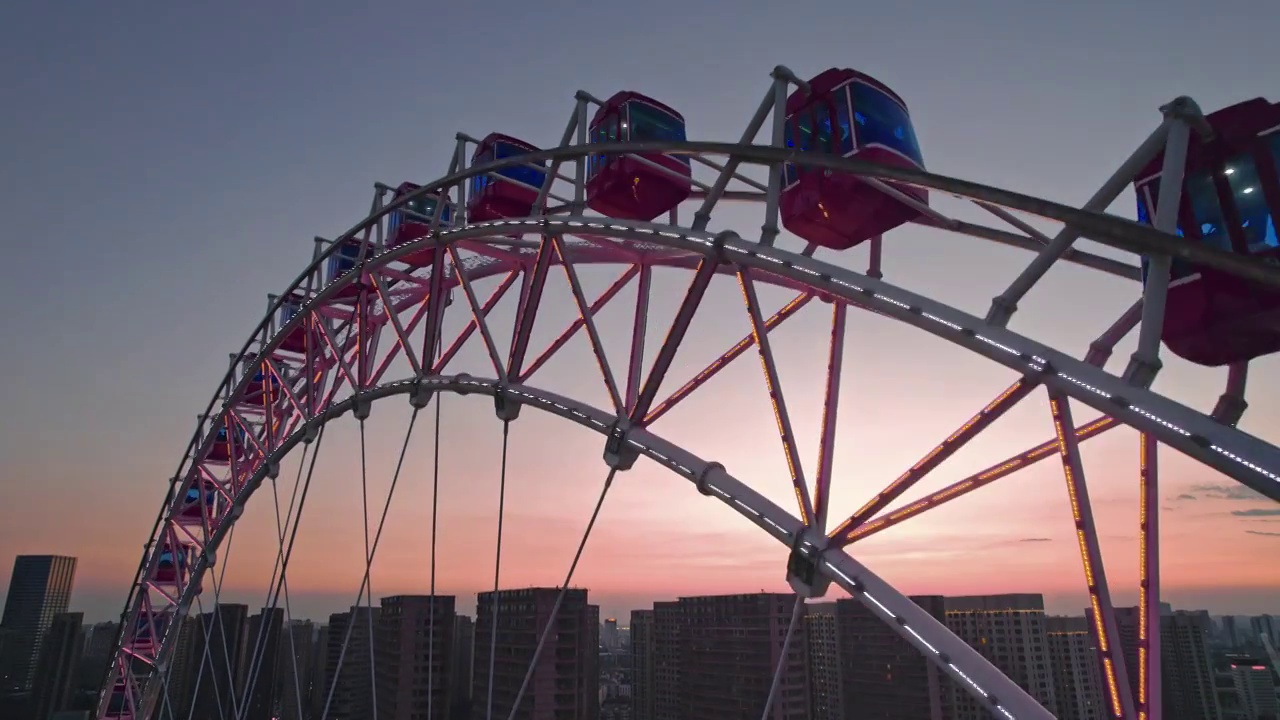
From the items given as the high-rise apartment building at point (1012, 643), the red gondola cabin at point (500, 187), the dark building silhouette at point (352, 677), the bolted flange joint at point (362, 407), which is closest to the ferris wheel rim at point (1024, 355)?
the red gondola cabin at point (500, 187)

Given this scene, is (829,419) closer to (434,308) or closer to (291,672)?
(434,308)

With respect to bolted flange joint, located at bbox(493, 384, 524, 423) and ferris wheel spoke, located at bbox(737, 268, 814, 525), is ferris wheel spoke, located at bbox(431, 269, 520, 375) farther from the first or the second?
ferris wheel spoke, located at bbox(737, 268, 814, 525)

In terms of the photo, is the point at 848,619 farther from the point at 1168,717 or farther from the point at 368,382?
the point at 368,382

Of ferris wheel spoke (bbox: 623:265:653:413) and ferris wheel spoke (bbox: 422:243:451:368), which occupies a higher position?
ferris wheel spoke (bbox: 422:243:451:368)

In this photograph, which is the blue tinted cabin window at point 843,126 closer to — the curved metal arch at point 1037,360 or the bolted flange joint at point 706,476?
the curved metal arch at point 1037,360

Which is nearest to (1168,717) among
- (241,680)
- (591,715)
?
(591,715)

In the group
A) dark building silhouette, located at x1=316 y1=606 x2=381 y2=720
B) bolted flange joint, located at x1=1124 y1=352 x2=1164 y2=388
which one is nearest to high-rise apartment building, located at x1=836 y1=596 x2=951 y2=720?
dark building silhouette, located at x1=316 y1=606 x2=381 y2=720
